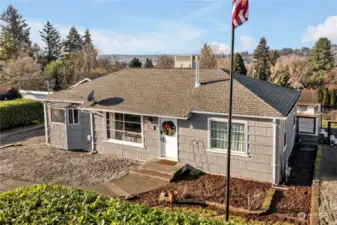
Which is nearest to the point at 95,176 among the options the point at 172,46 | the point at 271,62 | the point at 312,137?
the point at 312,137

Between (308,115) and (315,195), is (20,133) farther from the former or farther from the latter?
(308,115)

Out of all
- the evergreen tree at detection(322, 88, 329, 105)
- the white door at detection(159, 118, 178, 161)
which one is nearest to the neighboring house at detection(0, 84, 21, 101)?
the white door at detection(159, 118, 178, 161)

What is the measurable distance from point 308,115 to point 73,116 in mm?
12940

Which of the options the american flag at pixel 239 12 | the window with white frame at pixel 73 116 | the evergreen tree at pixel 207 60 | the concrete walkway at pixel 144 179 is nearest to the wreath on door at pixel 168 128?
the concrete walkway at pixel 144 179

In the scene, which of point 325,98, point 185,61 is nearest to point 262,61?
point 325,98

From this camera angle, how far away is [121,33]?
2606cm

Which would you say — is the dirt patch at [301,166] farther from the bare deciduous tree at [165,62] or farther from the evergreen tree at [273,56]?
the evergreen tree at [273,56]

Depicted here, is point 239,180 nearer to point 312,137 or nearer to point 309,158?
point 309,158

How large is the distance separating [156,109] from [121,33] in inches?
652

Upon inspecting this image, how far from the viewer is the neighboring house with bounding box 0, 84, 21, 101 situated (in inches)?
1101

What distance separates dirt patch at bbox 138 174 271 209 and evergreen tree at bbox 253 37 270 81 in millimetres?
33072

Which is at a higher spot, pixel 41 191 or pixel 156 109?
pixel 156 109

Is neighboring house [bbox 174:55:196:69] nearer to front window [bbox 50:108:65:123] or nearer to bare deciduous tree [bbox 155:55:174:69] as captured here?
front window [bbox 50:108:65:123]

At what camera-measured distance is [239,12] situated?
602 centimetres
